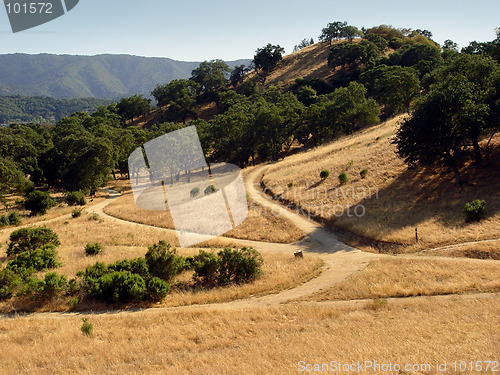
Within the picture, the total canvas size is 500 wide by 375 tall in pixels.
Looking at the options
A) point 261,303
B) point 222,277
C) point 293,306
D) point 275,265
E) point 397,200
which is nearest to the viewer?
point 293,306

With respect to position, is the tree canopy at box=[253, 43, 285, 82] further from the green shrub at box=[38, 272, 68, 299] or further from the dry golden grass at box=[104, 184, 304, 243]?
the green shrub at box=[38, 272, 68, 299]

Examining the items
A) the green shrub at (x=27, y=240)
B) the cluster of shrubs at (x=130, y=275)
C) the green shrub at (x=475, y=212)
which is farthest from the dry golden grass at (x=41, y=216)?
the green shrub at (x=475, y=212)

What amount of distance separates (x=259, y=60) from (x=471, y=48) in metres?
69.7

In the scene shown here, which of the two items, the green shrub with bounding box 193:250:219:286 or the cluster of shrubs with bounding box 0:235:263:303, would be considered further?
the green shrub with bounding box 193:250:219:286

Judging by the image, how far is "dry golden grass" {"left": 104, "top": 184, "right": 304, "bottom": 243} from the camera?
86.1 feet

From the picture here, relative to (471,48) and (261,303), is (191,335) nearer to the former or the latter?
(261,303)

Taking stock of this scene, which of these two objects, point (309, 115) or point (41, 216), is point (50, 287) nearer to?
point (41, 216)

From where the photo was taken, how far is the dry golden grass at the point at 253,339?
27.0 feet

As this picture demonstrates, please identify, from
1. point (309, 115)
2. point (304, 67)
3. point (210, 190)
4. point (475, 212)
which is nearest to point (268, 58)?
point (304, 67)

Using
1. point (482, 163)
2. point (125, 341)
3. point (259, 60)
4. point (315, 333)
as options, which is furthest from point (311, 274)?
point (259, 60)

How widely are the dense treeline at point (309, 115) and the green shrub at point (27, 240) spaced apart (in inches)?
891

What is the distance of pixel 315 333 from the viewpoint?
32.6 feet

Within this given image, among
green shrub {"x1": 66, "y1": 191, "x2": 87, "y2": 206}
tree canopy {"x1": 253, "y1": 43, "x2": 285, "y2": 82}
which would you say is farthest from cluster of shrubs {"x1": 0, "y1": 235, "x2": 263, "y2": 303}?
tree canopy {"x1": 253, "y1": 43, "x2": 285, "y2": 82}

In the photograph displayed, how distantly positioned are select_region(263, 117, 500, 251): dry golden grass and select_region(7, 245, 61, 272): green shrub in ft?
64.3
